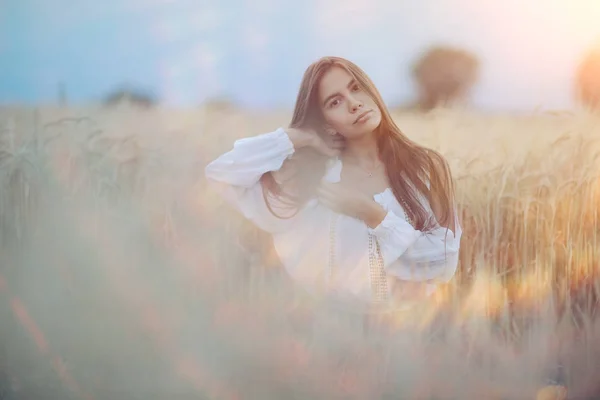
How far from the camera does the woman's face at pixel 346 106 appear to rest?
2682 mm

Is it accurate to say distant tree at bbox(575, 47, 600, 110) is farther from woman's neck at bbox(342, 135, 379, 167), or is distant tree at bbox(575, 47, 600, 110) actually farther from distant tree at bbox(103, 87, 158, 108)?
distant tree at bbox(103, 87, 158, 108)

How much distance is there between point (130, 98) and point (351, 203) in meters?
1.00

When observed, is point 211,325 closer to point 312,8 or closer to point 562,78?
point 312,8

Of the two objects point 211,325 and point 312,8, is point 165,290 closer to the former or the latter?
point 211,325

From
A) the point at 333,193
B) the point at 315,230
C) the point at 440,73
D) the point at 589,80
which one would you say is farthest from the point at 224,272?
the point at 589,80

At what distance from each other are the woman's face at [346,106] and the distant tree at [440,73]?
222 millimetres

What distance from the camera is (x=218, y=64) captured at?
8.86 ft

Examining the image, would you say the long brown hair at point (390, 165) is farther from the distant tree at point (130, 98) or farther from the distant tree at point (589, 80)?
the distant tree at point (589, 80)

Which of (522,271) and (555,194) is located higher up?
(555,194)

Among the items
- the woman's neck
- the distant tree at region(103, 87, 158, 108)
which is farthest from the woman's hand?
the distant tree at region(103, 87, 158, 108)

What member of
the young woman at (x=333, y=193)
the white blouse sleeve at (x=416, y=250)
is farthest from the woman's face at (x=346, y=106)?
the white blouse sleeve at (x=416, y=250)

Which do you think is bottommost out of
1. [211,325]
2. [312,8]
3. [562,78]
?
[211,325]

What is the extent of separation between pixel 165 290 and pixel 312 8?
51.9 inches

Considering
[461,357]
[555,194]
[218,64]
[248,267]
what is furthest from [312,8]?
[461,357]
